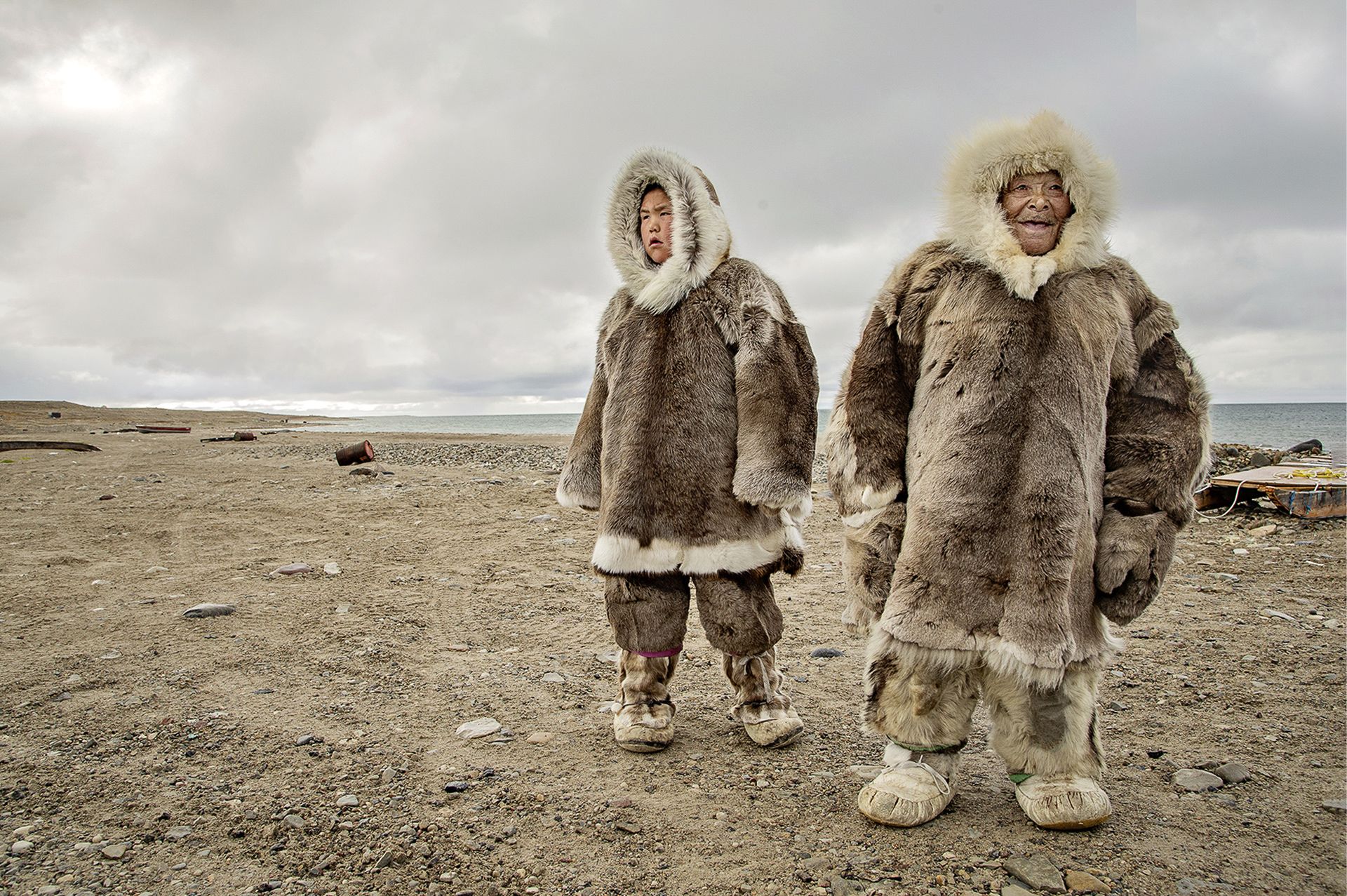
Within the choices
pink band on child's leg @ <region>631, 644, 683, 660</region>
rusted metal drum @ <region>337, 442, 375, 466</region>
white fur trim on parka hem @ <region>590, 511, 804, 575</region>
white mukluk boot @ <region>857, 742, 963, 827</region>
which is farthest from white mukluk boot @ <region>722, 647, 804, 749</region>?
rusted metal drum @ <region>337, 442, 375, 466</region>

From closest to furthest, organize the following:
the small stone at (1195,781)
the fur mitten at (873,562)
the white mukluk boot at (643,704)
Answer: the fur mitten at (873,562)
the small stone at (1195,781)
the white mukluk boot at (643,704)

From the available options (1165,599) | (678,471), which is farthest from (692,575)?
(1165,599)

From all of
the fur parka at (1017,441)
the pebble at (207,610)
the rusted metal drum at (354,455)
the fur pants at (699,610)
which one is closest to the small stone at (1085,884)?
the fur parka at (1017,441)

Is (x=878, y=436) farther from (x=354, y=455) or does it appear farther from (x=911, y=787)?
(x=354, y=455)

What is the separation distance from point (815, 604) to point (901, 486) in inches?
118

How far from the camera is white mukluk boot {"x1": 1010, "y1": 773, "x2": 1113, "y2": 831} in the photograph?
2.55 m

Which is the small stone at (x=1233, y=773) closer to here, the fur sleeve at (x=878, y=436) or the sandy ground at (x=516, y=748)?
the sandy ground at (x=516, y=748)

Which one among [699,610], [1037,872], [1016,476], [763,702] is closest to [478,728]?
[699,610]

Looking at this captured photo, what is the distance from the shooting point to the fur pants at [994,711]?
8.50ft

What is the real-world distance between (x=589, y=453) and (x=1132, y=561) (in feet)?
7.69

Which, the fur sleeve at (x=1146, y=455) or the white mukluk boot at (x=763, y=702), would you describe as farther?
the white mukluk boot at (x=763, y=702)

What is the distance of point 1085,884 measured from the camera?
7.51 ft

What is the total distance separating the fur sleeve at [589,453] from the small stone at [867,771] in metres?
1.67

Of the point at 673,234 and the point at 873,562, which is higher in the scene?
the point at 673,234
